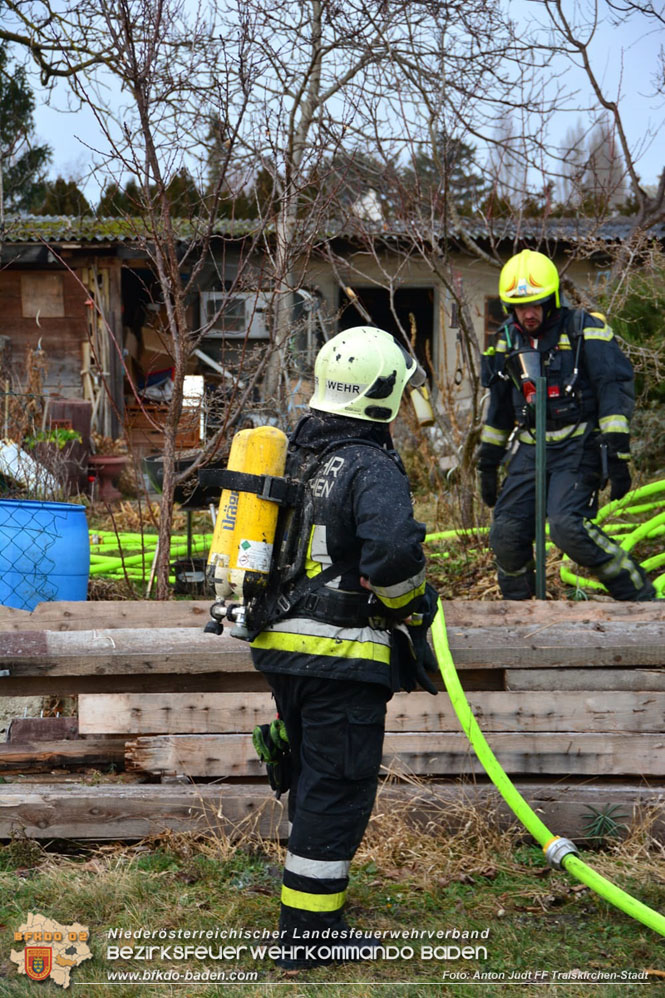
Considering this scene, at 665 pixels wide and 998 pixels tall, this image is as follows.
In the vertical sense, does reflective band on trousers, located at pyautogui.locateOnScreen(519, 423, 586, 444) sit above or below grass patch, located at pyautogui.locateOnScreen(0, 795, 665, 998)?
above

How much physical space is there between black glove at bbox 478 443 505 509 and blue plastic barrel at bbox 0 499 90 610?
7.58 feet

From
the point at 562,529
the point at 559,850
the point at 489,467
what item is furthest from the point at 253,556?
the point at 489,467

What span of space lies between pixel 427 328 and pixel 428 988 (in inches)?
552

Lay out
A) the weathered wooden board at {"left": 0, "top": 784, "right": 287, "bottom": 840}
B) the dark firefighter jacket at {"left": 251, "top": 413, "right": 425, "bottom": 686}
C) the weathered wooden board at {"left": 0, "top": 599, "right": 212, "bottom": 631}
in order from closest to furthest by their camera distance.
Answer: the dark firefighter jacket at {"left": 251, "top": 413, "right": 425, "bottom": 686}
the weathered wooden board at {"left": 0, "top": 784, "right": 287, "bottom": 840}
the weathered wooden board at {"left": 0, "top": 599, "right": 212, "bottom": 631}

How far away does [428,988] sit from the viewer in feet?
9.84

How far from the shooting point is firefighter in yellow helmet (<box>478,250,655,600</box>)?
5336 mm

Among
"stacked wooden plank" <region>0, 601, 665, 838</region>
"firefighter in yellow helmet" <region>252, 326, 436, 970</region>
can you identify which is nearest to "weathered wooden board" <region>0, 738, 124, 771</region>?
"stacked wooden plank" <region>0, 601, 665, 838</region>

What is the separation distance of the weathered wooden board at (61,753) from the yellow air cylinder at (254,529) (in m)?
1.62

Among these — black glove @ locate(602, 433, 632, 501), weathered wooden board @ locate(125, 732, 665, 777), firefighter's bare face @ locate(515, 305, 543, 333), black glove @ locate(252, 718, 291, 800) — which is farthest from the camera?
firefighter's bare face @ locate(515, 305, 543, 333)

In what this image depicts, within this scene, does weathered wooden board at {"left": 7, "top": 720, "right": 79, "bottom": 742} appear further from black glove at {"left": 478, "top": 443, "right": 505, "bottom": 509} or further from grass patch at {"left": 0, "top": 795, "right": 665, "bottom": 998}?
black glove at {"left": 478, "top": 443, "right": 505, "bottom": 509}

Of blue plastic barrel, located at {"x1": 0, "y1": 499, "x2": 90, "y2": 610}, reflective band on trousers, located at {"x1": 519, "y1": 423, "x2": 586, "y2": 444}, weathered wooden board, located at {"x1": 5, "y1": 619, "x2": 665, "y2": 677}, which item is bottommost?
weathered wooden board, located at {"x1": 5, "y1": 619, "x2": 665, "y2": 677}

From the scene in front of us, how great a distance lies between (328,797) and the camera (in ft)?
10.2

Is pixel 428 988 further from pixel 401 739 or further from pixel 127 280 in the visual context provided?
pixel 127 280

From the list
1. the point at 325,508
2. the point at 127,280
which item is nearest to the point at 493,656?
the point at 325,508
